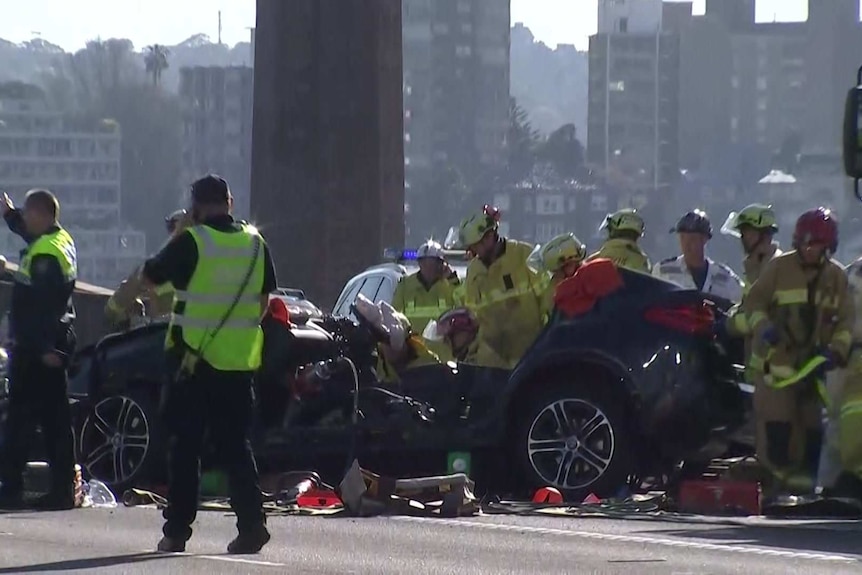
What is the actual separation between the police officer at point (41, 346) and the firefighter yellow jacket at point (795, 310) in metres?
3.89

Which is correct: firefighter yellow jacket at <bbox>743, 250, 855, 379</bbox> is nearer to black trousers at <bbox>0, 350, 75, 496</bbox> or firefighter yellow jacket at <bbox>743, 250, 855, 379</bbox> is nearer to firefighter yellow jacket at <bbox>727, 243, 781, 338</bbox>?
firefighter yellow jacket at <bbox>727, 243, 781, 338</bbox>

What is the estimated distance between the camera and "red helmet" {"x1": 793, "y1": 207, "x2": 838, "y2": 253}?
14.1 m

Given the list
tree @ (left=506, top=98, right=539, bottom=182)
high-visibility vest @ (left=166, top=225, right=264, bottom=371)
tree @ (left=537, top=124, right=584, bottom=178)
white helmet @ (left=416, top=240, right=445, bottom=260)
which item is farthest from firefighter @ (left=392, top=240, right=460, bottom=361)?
tree @ (left=537, top=124, right=584, bottom=178)

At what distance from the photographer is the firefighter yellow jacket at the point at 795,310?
557 inches

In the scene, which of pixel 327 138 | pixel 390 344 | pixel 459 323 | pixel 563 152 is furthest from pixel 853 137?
pixel 563 152

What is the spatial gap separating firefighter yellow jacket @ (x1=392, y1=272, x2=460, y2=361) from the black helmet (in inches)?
67.4

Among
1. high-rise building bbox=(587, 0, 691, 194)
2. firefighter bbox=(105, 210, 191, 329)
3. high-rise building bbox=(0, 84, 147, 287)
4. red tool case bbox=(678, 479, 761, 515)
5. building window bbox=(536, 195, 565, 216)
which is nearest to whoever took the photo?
red tool case bbox=(678, 479, 761, 515)

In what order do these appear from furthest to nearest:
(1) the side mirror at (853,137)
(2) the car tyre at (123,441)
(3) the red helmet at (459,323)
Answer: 1. (3) the red helmet at (459,323)
2. (2) the car tyre at (123,441)
3. (1) the side mirror at (853,137)

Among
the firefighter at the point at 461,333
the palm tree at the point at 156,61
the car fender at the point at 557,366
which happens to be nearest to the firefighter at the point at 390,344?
the firefighter at the point at 461,333

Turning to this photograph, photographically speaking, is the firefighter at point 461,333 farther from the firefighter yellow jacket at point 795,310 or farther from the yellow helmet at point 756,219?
the firefighter yellow jacket at point 795,310

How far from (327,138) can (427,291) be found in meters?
21.3

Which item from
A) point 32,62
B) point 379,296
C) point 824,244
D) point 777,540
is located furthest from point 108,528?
point 32,62

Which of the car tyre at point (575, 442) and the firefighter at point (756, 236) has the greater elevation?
the firefighter at point (756, 236)

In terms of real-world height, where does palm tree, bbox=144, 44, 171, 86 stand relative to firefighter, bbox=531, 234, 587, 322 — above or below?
above
